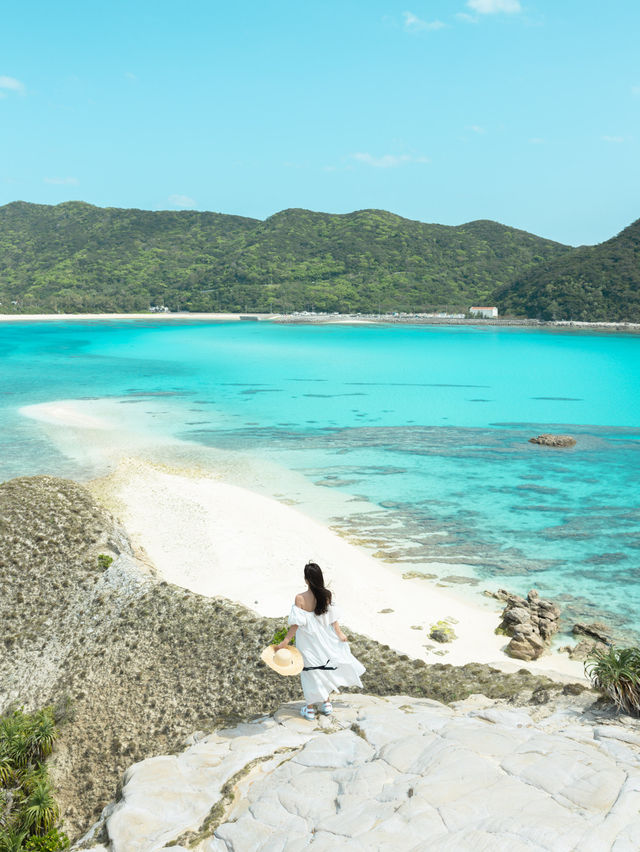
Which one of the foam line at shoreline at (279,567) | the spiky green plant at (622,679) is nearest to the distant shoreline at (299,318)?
the foam line at shoreline at (279,567)

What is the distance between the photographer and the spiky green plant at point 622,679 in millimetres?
7484

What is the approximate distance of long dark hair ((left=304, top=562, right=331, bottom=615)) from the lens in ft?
22.1

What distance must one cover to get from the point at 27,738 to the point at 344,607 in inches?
281

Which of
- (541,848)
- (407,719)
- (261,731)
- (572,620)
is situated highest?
(541,848)

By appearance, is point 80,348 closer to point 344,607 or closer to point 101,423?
point 101,423

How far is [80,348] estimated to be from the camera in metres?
97.1

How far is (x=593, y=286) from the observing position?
142625 millimetres

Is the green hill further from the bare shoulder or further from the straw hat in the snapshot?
the straw hat

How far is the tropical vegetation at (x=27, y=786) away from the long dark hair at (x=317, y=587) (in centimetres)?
427

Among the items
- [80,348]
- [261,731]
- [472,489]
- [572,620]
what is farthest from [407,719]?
[80,348]

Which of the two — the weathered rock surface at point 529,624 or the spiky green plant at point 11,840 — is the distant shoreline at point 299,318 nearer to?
the weathered rock surface at point 529,624

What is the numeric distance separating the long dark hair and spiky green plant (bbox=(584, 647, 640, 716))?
3550 millimetres

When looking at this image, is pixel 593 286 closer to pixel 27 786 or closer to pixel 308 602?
pixel 308 602

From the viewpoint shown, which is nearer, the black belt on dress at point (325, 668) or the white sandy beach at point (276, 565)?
the black belt on dress at point (325, 668)
